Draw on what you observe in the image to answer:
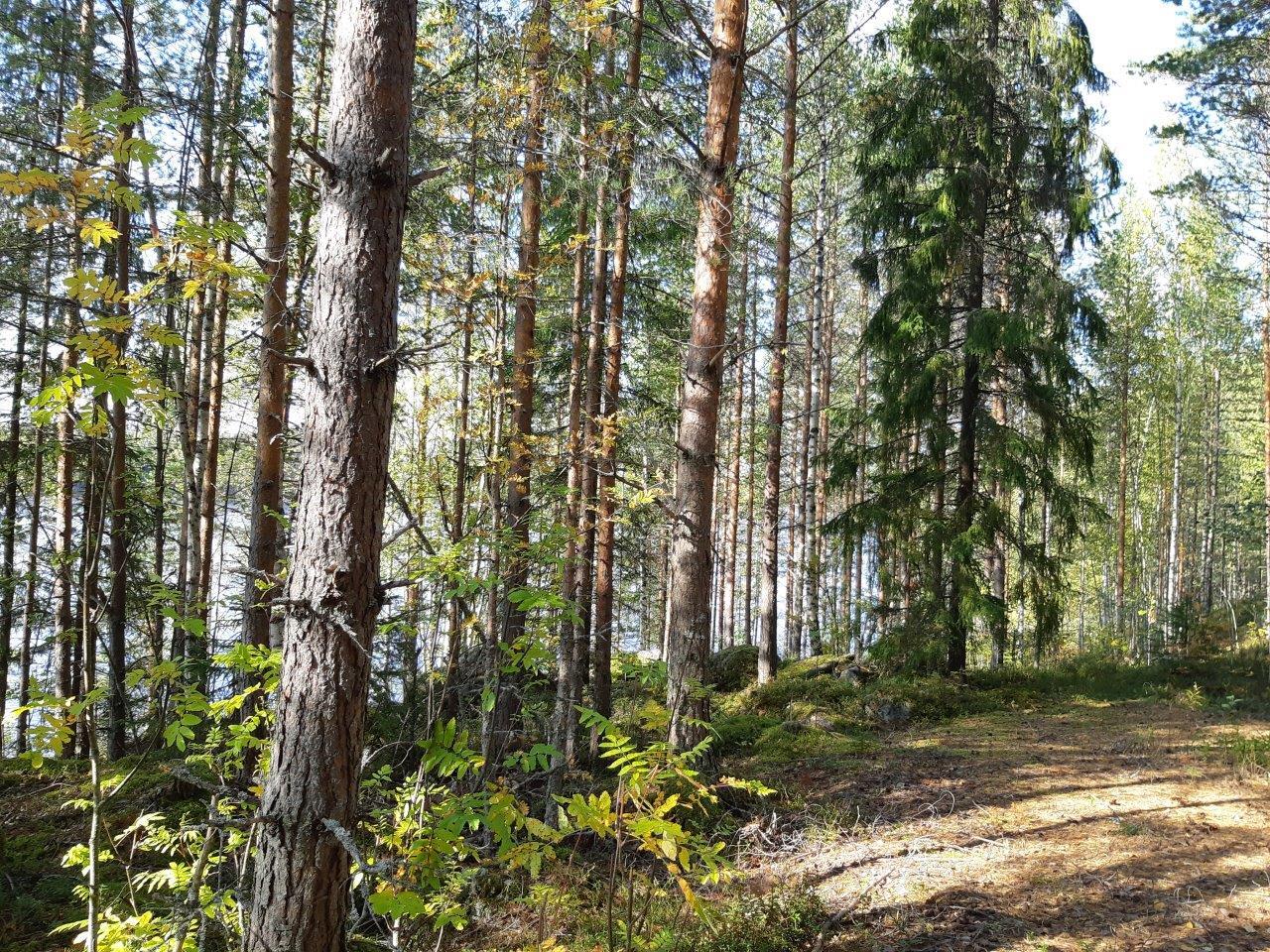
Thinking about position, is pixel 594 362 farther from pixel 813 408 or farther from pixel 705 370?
pixel 813 408

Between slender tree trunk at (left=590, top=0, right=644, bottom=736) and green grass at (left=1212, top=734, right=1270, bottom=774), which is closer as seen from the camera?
green grass at (left=1212, top=734, right=1270, bottom=774)

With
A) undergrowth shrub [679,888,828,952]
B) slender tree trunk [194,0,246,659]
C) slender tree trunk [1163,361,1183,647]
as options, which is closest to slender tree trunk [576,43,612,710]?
slender tree trunk [194,0,246,659]

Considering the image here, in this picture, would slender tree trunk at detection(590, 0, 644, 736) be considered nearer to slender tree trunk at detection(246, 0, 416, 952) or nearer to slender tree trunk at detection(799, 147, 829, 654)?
slender tree trunk at detection(799, 147, 829, 654)

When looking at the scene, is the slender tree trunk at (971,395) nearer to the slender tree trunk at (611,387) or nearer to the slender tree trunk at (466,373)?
the slender tree trunk at (611,387)

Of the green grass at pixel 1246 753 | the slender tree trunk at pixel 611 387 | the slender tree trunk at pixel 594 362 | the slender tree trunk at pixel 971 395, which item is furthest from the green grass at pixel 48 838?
the slender tree trunk at pixel 971 395

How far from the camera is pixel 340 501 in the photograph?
8.32 feet

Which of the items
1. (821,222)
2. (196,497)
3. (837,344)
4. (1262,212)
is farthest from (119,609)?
(837,344)

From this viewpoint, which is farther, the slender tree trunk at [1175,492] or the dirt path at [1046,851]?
the slender tree trunk at [1175,492]

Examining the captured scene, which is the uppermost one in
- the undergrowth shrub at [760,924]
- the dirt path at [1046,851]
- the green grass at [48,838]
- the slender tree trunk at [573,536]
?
the slender tree trunk at [573,536]

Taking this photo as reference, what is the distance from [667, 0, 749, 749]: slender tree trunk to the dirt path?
5.41 ft

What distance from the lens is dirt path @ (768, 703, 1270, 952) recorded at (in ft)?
12.8

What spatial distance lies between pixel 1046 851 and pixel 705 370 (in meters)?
4.14

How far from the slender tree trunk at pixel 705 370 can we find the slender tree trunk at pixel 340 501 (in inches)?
128

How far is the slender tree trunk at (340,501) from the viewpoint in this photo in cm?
240
